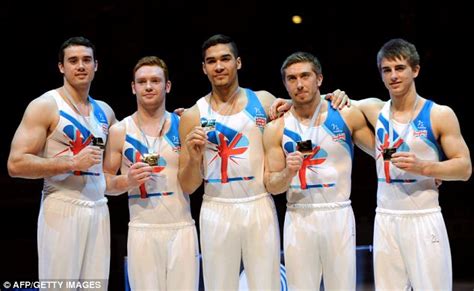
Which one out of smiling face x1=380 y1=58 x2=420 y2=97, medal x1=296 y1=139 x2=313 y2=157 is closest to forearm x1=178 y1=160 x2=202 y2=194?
medal x1=296 y1=139 x2=313 y2=157

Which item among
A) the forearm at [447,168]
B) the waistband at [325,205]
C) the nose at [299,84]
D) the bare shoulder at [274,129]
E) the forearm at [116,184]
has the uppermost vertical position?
the nose at [299,84]

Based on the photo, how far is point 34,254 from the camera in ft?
22.1

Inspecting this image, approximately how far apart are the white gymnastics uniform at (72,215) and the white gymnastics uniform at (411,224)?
1.91m

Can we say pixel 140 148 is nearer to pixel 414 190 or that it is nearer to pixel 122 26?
pixel 414 190

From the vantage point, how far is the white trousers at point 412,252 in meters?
4.02

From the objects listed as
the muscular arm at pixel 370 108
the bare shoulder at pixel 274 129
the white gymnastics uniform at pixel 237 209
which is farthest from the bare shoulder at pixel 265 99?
the muscular arm at pixel 370 108

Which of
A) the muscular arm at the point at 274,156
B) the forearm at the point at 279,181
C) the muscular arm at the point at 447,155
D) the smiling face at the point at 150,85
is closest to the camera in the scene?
the muscular arm at the point at 447,155

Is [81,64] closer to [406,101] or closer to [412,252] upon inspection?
[406,101]

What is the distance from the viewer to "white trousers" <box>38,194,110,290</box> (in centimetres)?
414

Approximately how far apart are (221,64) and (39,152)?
1.40 metres

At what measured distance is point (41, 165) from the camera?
4113 mm

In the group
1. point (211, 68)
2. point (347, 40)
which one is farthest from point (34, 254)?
point (347, 40)

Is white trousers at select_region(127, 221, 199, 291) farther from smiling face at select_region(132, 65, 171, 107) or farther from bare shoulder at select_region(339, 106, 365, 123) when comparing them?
bare shoulder at select_region(339, 106, 365, 123)

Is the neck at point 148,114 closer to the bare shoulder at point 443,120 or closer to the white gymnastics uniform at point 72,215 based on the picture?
the white gymnastics uniform at point 72,215
